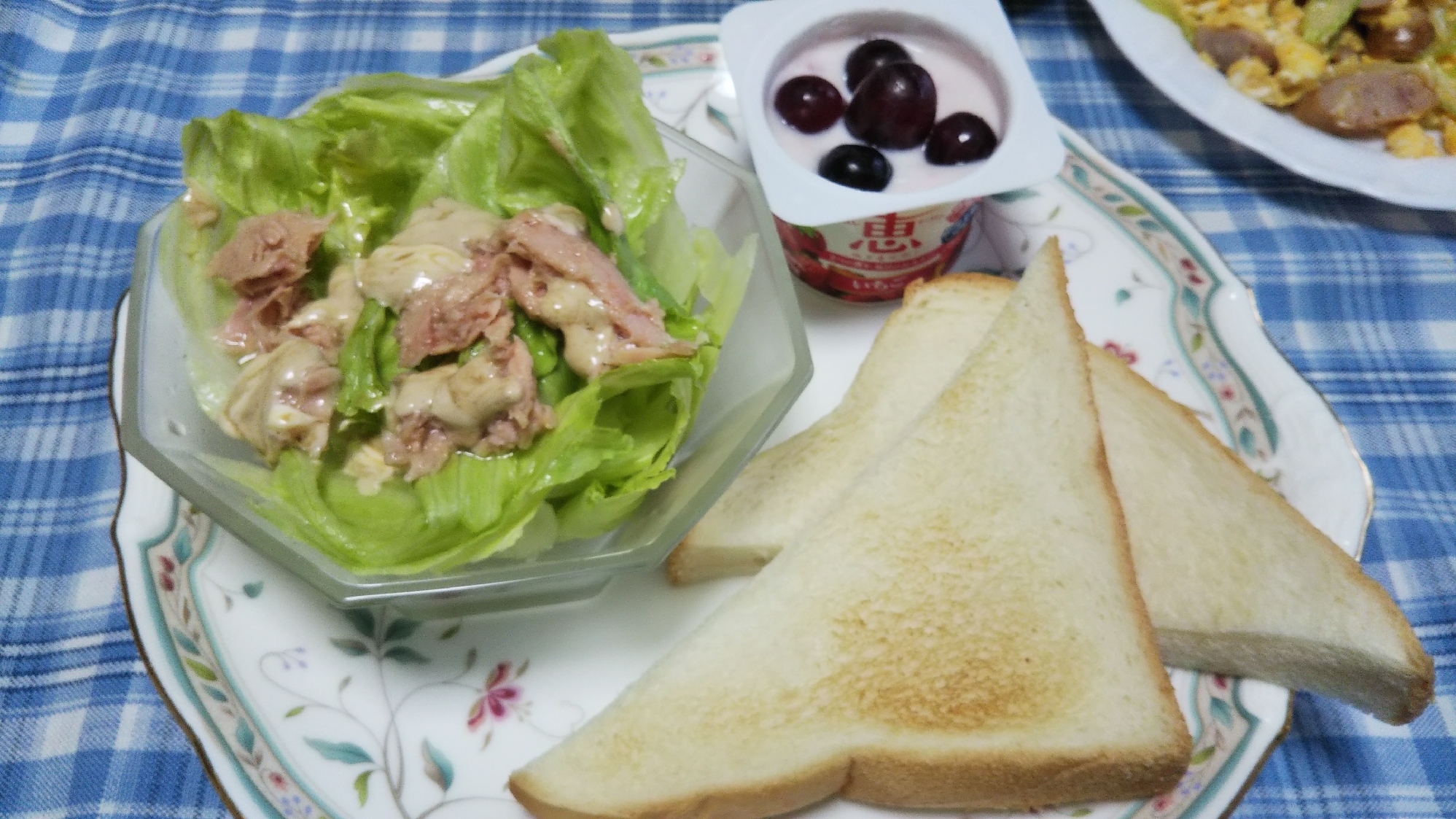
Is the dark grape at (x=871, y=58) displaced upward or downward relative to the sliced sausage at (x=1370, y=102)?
upward

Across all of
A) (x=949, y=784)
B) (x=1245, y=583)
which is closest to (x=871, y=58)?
(x=1245, y=583)

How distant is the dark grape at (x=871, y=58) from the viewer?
1.94 metres

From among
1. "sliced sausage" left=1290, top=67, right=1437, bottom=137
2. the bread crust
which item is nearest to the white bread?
the bread crust

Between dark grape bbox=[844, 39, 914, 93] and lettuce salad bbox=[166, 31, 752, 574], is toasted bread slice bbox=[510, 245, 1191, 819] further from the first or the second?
dark grape bbox=[844, 39, 914, 93]

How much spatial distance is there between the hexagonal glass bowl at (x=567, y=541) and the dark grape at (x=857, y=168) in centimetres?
17

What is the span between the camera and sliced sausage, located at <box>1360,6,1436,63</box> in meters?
2.43

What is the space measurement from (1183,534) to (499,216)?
1397mm

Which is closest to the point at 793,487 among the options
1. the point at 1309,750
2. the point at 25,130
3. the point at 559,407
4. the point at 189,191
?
the point at 559,407

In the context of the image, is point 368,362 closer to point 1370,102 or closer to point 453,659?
point 453,659

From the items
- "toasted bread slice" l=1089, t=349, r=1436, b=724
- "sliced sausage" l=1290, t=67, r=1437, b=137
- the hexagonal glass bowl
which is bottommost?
"toasted bread slice" l=1089, t=349, r=1436, b=724

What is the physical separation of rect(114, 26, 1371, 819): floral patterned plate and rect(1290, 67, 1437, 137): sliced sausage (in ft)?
2.21

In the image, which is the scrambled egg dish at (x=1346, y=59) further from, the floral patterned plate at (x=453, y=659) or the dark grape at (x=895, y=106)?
the dark grape at (x=895, y=106)

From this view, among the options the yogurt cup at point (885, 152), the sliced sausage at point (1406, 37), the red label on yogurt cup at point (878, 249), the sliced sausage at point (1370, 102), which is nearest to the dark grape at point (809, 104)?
the yogurt cup at point (885, 152)

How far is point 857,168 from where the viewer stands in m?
1.80
